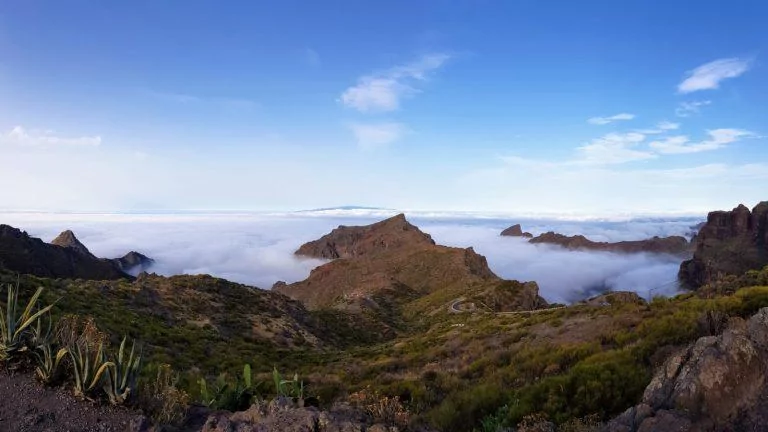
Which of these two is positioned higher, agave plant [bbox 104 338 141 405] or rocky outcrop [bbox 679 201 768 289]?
agave plant [bbox 104 338 141 405]

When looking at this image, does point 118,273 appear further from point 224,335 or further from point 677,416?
point 677,416

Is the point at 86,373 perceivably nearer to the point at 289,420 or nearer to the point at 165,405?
the point at 165,405

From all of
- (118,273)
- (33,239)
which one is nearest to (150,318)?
(33,239)

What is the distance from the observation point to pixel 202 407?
7.66 m

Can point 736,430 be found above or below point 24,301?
above

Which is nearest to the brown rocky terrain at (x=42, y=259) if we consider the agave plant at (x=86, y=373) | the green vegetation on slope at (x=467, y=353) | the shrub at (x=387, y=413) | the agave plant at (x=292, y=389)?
the green vegetation on slope at (x=467, y=353)

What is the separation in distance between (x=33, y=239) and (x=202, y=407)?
144m

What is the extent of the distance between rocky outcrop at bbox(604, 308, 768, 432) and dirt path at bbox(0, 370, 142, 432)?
7.12 m

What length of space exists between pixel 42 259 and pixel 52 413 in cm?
13571

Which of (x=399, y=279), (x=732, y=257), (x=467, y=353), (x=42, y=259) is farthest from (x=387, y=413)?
(x=732, y=257)

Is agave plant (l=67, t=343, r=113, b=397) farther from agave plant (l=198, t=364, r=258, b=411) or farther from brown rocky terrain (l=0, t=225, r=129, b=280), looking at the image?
brown rocky terrain (l=0, t=225, r=129, b=280)

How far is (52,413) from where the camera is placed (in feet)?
21.6

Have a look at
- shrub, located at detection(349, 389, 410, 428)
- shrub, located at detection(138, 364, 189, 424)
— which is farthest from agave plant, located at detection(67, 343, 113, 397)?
shrub, located at detection(349, 389, 410, 428)

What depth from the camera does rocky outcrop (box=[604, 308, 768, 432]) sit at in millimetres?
6184
